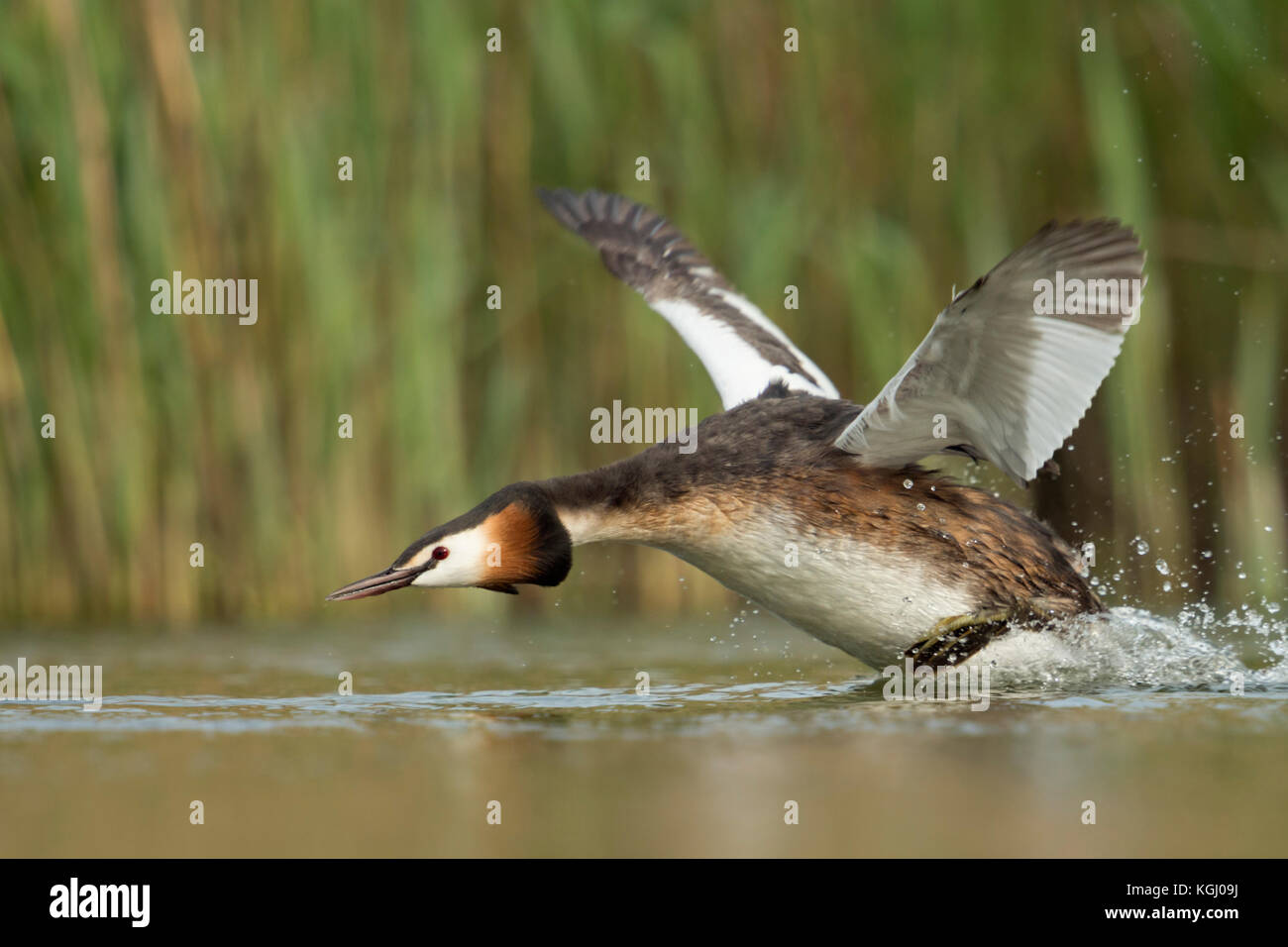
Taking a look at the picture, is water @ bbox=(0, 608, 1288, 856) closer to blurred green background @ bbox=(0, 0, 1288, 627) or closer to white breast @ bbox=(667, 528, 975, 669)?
white breast @ bbox=(667, 528, 975, 669)

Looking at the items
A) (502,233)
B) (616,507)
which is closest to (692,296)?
(502,233)

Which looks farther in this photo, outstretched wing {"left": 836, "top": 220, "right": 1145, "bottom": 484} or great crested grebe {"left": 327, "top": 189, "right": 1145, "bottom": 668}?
great crested grebe {"left": 327, "top": 189, "right": 1145, "bottom": 668}

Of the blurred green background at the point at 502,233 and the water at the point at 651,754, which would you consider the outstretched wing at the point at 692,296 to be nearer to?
the blurred green background at the point at 502,233

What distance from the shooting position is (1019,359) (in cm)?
520

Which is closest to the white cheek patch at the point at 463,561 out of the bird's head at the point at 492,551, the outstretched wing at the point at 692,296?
the bird's head at the point at 492,551

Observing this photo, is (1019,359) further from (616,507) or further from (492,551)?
(492,551)

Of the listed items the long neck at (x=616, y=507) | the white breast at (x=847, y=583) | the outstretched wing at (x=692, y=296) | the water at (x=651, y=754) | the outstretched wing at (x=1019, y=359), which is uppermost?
the outstretched wing at (x=692, y=296)

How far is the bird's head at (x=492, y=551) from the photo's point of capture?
5.26 meters

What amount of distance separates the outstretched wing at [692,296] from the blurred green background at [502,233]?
32 centimetres

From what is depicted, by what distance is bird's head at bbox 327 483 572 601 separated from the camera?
5.26 meters

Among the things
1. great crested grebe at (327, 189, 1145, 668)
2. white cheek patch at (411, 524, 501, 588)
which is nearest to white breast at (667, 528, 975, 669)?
great crested grebe at (327, 189, 1145, 668)

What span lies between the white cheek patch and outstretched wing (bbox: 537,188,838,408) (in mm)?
1699

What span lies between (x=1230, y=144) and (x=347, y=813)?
5505 millimetres
